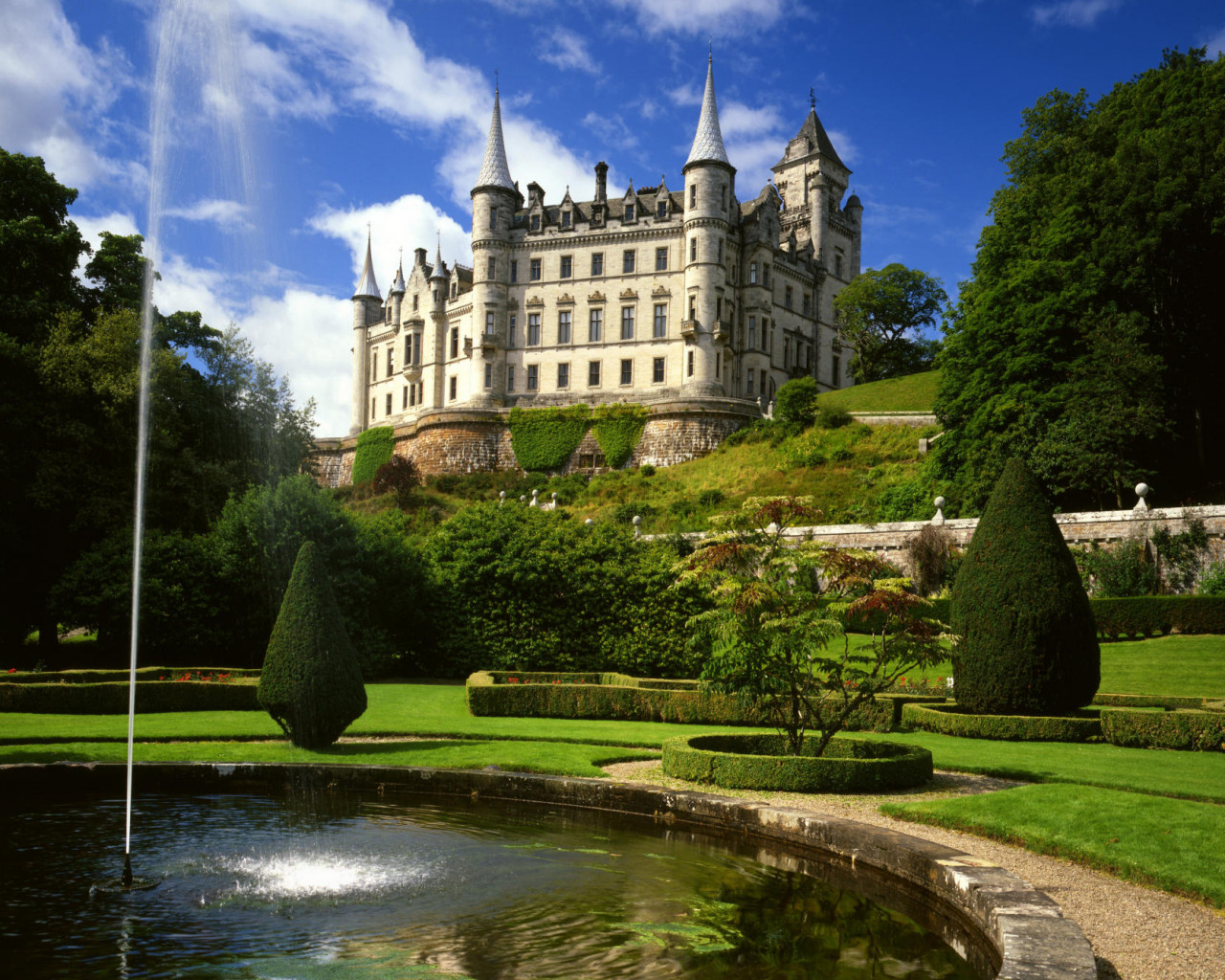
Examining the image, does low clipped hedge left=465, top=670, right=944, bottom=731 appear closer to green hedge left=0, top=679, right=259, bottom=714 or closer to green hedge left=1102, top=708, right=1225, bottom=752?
green hedge left=1102, top=708, right=1225, bottom=752

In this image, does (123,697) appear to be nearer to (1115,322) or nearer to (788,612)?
(788,612)

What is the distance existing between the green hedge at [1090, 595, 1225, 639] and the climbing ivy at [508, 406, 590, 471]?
116ft

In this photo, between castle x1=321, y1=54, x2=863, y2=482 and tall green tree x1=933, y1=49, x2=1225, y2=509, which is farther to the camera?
castle x1=321, y1=54, x2=863, y2=482

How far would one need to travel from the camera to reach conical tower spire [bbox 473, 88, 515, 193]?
2450 inches

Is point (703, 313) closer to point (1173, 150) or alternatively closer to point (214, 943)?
point (1173, 150)

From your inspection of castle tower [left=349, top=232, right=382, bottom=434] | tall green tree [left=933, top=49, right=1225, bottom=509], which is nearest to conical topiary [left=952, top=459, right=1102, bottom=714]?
tall green tree [left=933, top=49, right=1225, bottom=509]

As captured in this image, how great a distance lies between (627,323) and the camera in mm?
61688

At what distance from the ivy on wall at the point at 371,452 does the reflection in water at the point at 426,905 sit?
180 feet

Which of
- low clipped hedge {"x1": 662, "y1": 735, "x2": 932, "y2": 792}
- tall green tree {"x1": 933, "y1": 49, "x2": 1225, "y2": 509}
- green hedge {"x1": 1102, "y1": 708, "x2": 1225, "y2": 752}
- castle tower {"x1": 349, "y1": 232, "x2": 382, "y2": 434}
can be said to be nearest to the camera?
low clipped hedge {"x1": 662, "y1": 735, "x2": 932, "y2": 792}

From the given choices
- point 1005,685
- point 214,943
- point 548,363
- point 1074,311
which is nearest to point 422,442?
point 548,363

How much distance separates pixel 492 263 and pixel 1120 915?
60353mm

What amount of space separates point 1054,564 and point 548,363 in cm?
4933

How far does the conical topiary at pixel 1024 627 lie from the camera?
15523mm

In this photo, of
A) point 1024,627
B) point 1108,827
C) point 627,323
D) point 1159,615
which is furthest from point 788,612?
point 627,323
